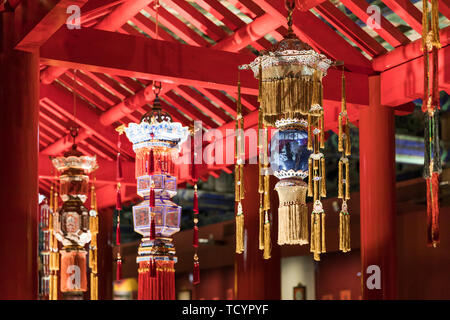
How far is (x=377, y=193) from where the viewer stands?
634 centimetres

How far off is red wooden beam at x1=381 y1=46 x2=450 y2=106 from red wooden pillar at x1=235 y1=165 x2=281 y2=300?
233 cm

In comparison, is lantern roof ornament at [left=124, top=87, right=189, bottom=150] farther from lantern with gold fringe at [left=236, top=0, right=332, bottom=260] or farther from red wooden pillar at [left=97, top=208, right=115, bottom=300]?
red wooden pillar at [left=97, top=208, right=115, bottom=300]

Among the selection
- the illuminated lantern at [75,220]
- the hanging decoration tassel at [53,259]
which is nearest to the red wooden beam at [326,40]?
the illuminated lantern at [75,220]

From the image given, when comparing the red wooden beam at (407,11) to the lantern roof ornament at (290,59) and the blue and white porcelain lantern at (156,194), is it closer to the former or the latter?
the lantern roof ornament at (290,59)

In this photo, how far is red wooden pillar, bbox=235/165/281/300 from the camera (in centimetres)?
827

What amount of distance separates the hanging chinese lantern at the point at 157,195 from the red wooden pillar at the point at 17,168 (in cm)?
158

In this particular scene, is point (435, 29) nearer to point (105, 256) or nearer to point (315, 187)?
point (315, 187)

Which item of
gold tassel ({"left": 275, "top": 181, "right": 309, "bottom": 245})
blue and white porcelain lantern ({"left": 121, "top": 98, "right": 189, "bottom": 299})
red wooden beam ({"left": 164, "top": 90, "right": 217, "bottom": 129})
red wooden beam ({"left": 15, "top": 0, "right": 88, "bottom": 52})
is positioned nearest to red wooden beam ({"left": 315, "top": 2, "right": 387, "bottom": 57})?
blue and white porcelain lantern ({"left": 121, "top": 98, "right": 189, "bottom": 299})

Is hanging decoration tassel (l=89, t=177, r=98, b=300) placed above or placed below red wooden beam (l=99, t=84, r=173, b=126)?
below

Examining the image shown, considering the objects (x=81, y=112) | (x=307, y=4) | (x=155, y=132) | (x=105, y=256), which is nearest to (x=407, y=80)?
(x=307, y=4)

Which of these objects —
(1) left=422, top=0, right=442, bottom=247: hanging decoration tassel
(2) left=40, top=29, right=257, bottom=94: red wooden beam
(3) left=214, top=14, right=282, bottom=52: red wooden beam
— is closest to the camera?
(1) left=422, top=0, right=442, bottom=247: hanging decoration tassel

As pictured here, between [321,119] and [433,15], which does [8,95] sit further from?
[433,15]
